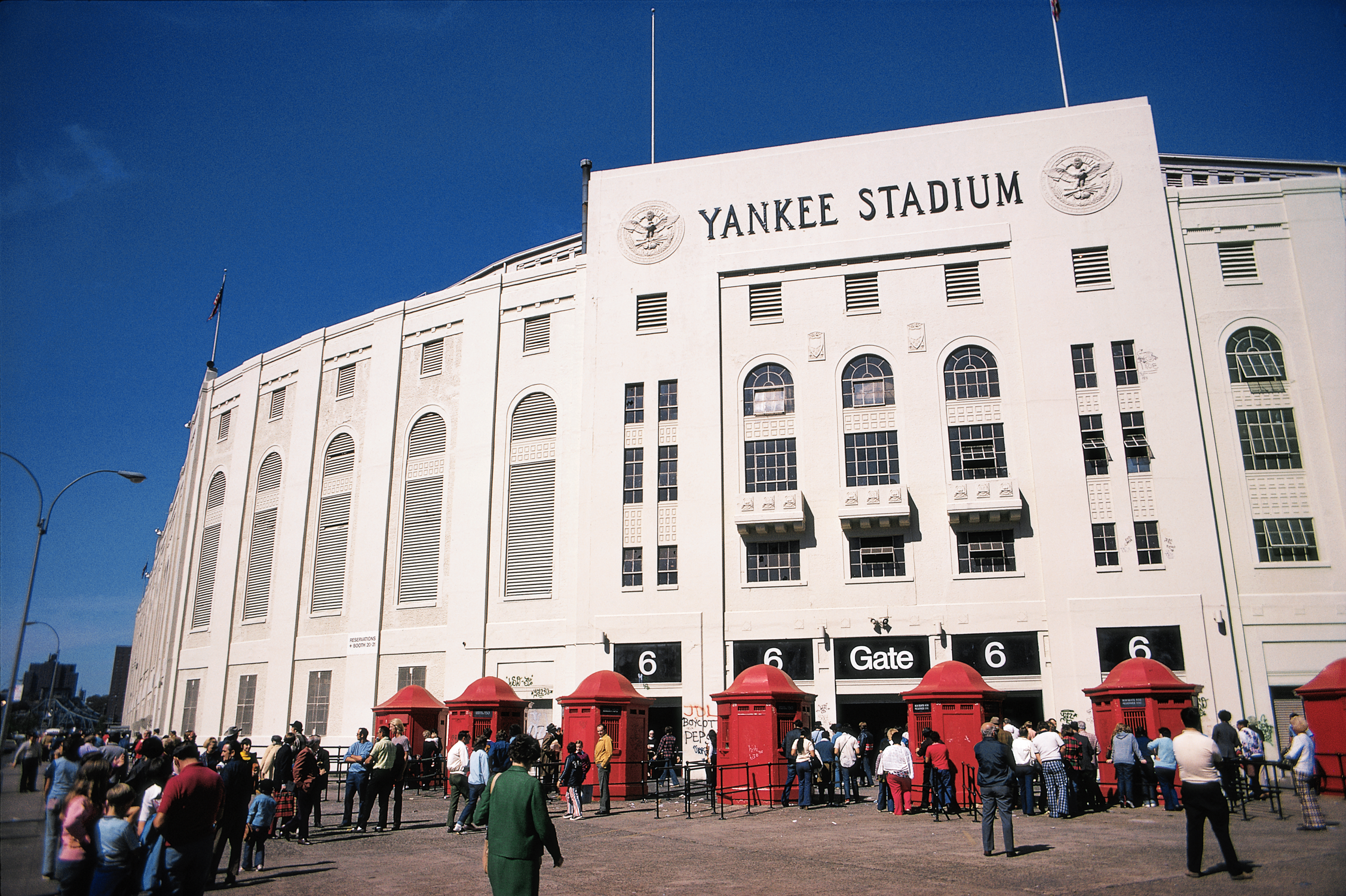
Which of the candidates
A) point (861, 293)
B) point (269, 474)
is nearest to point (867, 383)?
point (861, 293)

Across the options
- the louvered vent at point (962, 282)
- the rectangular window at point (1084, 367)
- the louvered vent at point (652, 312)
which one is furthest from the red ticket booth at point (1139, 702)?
the louvered vent at point (652, 312)

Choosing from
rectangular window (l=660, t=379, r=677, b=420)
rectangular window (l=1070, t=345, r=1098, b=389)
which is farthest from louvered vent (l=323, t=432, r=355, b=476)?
rectangular window (l=1070, t=345, r=1098, b=389)

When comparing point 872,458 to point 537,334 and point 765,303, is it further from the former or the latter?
point 537,334

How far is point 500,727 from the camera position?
27562 mm

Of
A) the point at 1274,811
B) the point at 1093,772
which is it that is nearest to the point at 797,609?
the point at 1093,772

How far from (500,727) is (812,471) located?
45.3 feet

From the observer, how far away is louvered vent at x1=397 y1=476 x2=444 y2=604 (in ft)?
123

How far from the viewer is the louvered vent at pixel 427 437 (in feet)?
129

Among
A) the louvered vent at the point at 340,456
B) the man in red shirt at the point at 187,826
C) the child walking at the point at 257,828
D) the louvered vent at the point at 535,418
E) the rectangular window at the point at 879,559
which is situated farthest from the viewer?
the louvered vent at the point at 340,456

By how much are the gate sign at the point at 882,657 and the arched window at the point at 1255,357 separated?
1402cm

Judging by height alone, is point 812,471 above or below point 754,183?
below

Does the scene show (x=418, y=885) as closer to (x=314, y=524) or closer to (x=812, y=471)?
(x=812, y=471)

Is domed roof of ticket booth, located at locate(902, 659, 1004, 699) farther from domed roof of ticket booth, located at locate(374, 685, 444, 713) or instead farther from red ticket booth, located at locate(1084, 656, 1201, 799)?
domed roof of ticket booth, located at locate(374, 685, 444, 713)

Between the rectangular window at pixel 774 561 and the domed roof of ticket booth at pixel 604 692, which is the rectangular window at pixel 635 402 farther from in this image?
the domed roof of ticket booth at pixel 604 692
